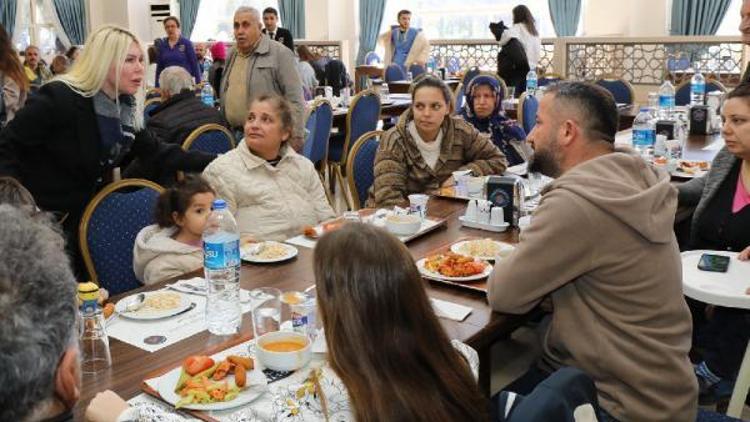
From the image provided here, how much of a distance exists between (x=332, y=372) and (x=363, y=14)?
11933 mm

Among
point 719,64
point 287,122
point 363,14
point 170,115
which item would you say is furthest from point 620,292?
point 363,14

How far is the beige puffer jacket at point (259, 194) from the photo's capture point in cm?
302

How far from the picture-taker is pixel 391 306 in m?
1.26

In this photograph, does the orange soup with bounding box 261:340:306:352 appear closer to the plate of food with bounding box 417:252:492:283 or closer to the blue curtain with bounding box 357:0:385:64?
the plate of food with bounding box 417:252:492:283

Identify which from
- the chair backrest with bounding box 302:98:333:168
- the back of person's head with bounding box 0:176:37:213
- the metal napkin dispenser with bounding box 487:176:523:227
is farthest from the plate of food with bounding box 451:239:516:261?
the chair backrest with bounding box 302:98:333:168

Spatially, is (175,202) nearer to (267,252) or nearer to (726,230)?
(267,252)

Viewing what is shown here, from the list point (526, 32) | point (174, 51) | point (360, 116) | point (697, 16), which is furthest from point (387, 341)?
point (697, 16)

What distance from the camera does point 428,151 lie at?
3.69m

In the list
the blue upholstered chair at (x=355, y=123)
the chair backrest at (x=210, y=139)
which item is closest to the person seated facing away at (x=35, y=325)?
the chair backrest at (x=210, y=139)

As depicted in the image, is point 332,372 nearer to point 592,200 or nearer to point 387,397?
point 387,397

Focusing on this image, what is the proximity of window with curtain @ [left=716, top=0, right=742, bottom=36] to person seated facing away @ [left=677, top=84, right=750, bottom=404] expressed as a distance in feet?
26.1

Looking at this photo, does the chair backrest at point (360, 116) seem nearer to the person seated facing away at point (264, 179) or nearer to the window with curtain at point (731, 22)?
the person seated facing away at point (264, 179)

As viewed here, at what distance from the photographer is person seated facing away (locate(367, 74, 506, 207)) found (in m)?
3.55

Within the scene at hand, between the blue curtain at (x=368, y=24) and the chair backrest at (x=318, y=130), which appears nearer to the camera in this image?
the chair backrest at (x=318, y=130)
